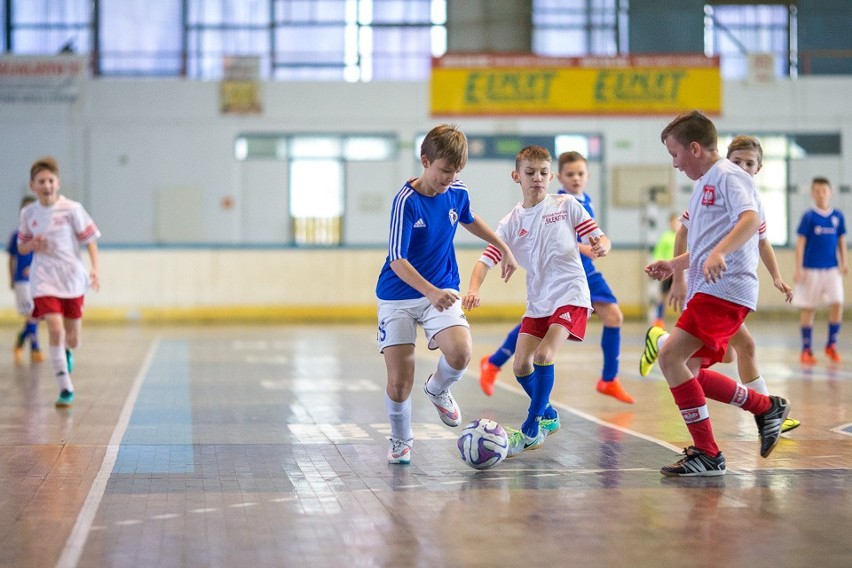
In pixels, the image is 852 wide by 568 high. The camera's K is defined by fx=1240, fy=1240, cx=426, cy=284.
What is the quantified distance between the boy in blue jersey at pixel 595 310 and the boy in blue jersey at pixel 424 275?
7.84 ft

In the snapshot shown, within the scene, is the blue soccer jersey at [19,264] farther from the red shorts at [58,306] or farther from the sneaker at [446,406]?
the sneaker at [446,406]

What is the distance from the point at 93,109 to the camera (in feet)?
86.4

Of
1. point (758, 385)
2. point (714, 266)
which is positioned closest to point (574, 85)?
point (758, 385)

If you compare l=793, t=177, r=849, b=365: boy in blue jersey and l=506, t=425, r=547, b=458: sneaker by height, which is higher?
l=793, t=177, r=849, b=365: boy in blue jersey

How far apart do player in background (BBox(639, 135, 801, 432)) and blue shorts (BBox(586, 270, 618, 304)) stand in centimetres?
160

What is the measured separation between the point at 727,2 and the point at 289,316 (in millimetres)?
13324

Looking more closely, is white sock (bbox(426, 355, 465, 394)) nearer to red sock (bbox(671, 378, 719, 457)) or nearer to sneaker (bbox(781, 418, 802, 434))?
red sock (bbox(671, 378, 719, 457))

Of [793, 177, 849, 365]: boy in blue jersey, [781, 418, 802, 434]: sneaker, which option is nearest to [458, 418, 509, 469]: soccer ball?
[781, 418, 802, 434]: sneaker

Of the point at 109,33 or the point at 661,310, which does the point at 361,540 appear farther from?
the point at 109,33

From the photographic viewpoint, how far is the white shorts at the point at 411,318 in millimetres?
6828

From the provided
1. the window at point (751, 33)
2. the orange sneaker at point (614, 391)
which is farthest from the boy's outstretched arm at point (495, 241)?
the window at point (751, 33)

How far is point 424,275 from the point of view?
689 centimetres

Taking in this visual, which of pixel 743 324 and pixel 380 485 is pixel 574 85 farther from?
pixel 380 485

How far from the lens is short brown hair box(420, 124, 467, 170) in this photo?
21.7 feet
